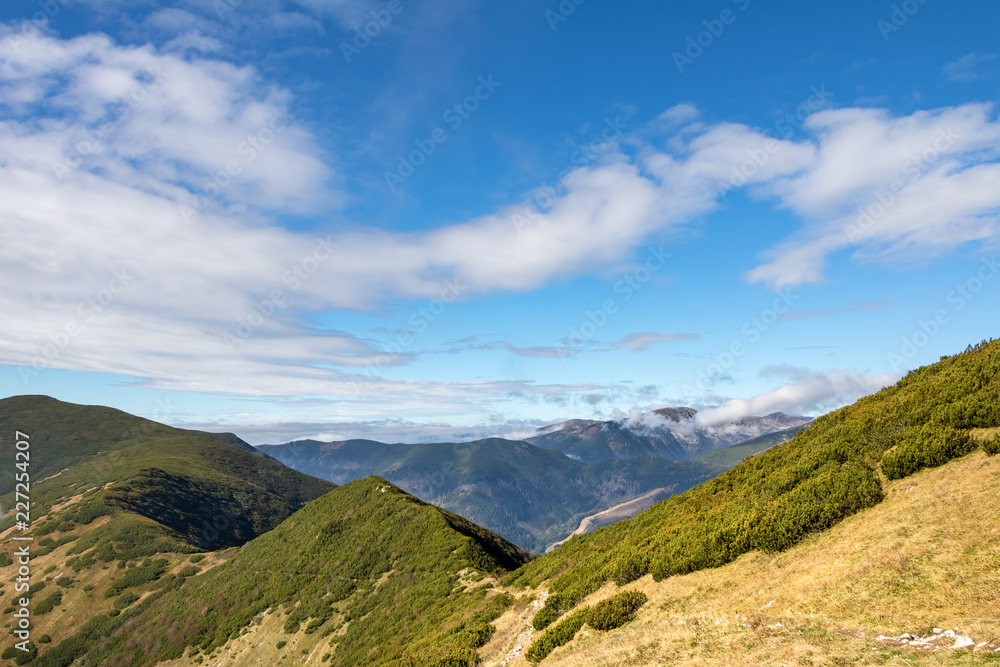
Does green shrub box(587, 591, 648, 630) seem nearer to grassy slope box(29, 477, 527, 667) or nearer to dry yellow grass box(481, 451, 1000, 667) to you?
dry yellow grass box(481, 451, 1000, 667)

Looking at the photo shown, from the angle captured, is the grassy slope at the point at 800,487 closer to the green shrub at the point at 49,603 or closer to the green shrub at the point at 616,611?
the green shrub at the point at 616,611

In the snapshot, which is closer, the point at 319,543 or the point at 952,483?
the point at 952,483

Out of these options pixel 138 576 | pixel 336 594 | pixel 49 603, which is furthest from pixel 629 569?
pixel 49 603

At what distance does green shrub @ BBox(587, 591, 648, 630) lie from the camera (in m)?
19.4

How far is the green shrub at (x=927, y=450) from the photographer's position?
63.6 feet

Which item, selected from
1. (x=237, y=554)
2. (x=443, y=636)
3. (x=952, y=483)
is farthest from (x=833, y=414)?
(x=237, y=554)

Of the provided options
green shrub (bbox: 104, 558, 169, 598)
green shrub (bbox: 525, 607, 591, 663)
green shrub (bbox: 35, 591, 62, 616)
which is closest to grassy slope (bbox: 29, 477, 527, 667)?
green shrub (bbox: 104, 558, 169, 598)

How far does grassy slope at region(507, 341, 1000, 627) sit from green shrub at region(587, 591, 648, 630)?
279cm

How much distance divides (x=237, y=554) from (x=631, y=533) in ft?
280

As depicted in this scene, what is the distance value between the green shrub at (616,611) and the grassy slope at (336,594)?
1251 cm

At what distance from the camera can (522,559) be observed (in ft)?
214

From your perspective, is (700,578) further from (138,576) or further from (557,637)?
(138,576)

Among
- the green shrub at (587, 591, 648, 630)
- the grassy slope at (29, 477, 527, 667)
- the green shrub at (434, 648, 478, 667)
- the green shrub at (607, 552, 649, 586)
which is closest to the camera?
the green shrub at (587, 591, 648, 630)

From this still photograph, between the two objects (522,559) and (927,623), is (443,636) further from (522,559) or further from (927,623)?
(522,559)
